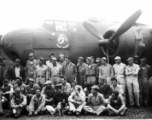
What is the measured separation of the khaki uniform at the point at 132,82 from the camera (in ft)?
30.5

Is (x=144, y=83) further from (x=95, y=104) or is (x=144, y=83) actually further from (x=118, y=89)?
(x=95, y=104)

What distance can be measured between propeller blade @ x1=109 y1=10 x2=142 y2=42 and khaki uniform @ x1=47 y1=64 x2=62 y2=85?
2837mm

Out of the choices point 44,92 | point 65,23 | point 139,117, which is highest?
point 65,23

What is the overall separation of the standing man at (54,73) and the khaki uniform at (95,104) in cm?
178

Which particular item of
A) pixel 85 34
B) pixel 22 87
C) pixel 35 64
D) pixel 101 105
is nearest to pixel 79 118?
pixel 101 105

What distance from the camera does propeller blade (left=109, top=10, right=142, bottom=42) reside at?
9.54 meters

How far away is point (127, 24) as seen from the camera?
10.0 meters

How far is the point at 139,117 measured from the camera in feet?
24.7

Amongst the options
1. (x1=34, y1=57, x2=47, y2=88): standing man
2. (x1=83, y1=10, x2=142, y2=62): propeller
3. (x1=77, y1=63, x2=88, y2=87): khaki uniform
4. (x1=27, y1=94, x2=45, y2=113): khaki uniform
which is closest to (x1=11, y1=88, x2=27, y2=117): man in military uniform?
(x1=27, y1=94, x2=45, y2=113): khaki uniform

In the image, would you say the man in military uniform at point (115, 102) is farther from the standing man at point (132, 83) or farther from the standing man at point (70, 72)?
the standing man at point (70, 72)

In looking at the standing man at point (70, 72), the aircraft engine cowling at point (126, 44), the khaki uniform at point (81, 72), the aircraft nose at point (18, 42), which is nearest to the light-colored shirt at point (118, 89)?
the khaki uniform at point (81, 72)

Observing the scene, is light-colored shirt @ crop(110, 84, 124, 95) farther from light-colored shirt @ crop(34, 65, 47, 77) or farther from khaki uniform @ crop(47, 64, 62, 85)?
light-colored shirt @ crop(34, 65, 47, 77)

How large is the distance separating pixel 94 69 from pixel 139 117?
10.1 feet

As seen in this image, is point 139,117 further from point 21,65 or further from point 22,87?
point 21,65
